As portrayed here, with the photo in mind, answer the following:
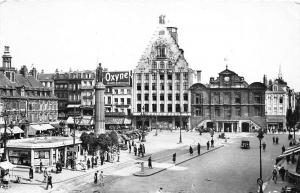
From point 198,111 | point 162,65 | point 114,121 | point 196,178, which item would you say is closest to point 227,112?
point 198,111

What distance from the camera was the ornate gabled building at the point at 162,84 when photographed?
8769cm

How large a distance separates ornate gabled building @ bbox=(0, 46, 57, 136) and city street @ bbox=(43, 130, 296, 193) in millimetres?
27750

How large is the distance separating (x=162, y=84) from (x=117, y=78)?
11.6 meters

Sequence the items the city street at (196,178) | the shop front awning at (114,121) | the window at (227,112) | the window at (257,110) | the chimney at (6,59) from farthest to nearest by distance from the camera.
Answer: the shop front awning at (114,121) → the window at (227,112) → the window at (257,110) → the chimney at (6,59) → the city street at (196,178)

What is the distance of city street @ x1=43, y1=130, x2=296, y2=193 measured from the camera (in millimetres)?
29000

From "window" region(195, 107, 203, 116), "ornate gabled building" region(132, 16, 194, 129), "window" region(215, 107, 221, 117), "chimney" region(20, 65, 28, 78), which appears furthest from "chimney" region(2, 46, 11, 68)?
"window" region(215, 107, 221, 117)

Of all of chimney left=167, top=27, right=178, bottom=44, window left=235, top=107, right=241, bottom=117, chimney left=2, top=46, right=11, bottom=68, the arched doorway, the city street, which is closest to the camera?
the city street

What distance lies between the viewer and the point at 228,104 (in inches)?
3391

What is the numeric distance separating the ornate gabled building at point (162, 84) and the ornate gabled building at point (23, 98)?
74.7 feet

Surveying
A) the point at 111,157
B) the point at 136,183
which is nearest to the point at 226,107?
the point at 111,157

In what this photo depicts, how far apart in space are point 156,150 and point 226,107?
3816 centimetres

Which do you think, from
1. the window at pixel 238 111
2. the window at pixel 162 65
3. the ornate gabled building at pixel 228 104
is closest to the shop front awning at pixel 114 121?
the window at pixel 162 65

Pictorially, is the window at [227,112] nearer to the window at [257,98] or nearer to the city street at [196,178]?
the window at [257,98]

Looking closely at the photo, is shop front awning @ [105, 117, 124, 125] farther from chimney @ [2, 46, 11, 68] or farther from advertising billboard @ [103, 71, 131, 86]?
chimney @ [2, 46, 11, 68]
